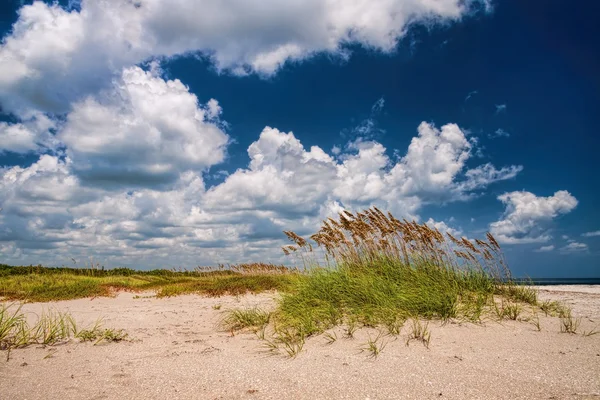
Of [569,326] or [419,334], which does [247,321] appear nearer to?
[419,334]

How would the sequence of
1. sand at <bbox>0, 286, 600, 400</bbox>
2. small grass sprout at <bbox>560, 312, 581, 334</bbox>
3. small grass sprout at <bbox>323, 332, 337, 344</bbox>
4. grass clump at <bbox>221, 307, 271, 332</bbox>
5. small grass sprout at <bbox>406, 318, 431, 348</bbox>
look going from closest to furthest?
1. sand at <bbox>0, 286, 600, 400</bbox>
2. small grass sprout at <bbox>406, 318, 431, 348</bbox>
3. small grass sprout at <bbox>323, 332, 337, 344</bbox>
4. small grass sprout at <bbox>560, 312, 581, 334</bbox>
5. grass clump at <bbox>221, 307, 271, 332</bbox>

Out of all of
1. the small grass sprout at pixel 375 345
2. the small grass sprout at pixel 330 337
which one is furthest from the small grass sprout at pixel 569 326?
the small grass sprout at pixel 330 337

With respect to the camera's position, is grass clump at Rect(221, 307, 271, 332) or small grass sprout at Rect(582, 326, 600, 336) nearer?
small grass sprout at Rect(582, 326, 600, 336)

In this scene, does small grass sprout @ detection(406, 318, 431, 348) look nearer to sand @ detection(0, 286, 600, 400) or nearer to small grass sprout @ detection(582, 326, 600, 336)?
sand @ detection(0, 286, 600, 400)

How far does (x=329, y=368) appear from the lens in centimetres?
447

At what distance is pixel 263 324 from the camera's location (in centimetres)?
681

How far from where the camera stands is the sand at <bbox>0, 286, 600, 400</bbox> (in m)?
3.82

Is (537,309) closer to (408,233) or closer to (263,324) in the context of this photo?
(408,233)

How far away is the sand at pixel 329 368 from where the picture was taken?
3824mm

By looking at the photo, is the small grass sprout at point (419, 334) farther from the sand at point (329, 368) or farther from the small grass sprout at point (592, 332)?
the small grass sprout at point (592, 332)

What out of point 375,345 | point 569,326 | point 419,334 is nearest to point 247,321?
point 375,345

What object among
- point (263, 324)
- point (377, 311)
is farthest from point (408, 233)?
point (263, 324)

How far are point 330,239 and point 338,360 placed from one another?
14.9ft

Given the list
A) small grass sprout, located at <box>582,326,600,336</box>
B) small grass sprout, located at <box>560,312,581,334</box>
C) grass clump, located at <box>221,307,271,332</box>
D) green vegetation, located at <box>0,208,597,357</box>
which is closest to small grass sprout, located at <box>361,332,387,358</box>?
green vegetation, located at <box>0,208,597,357</box>
